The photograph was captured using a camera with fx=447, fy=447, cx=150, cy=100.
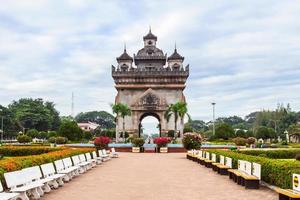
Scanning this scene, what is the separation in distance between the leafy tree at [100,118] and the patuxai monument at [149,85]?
274 feet

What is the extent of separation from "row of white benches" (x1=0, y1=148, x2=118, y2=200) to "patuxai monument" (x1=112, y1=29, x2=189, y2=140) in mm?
43069

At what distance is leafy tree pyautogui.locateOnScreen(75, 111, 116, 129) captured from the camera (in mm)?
152375

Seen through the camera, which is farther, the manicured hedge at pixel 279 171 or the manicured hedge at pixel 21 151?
the manicured hedge at pixel 21 151

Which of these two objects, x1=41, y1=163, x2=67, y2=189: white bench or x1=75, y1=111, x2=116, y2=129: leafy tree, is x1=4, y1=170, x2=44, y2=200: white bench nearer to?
x1=41, y1=163, x2=67, y2=189: white bench

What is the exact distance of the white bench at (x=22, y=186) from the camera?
10398 millimetres

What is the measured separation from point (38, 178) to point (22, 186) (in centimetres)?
176

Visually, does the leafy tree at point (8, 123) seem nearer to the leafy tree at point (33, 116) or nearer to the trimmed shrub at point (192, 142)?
the leafy tree at point (33, 116)

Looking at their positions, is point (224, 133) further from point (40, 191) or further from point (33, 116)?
point (40, 191)

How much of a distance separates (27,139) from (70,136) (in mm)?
5092

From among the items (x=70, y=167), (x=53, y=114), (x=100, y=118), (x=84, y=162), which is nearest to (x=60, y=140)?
(x=84, y=162)

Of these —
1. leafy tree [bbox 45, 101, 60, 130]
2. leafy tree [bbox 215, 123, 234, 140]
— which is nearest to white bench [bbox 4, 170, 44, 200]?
leafy tree [bbox 215, 123, 234, 140]

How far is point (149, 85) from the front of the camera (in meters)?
65.8

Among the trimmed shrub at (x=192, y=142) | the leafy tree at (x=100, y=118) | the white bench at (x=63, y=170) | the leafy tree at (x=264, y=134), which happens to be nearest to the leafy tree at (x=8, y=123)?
the leafy tree at (x=264, y=134)

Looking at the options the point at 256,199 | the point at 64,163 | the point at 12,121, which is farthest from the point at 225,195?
the point at 12,121
